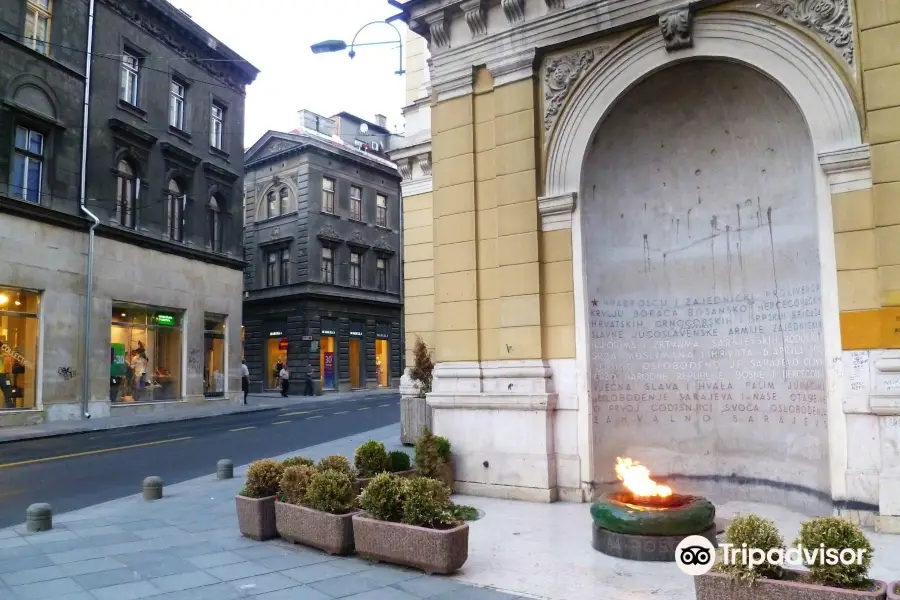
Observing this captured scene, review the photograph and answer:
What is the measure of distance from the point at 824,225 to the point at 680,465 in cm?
404

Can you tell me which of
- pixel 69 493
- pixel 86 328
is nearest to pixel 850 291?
pixel 69 493

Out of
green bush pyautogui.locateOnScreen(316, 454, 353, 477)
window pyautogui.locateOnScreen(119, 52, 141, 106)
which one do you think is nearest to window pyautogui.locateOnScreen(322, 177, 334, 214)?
window pyautogui.locateOnScreen(119, 52, 141, 106)

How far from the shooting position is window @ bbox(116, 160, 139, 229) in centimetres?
2734

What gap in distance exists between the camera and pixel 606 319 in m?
10.6

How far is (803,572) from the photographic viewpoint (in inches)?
191

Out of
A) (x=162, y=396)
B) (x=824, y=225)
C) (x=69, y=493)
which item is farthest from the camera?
(x=162, y=396)

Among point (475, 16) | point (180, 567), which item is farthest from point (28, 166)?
point (180, 567)

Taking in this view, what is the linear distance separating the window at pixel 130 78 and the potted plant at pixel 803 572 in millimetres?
28915

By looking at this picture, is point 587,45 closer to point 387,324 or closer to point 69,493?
point 69,493

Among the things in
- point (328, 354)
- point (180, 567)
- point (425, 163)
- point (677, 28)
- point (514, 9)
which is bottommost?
point (180, 567)

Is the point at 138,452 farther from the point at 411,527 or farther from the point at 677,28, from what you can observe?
the point at 677,28

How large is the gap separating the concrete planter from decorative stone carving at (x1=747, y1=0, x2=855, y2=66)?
8.68 metres

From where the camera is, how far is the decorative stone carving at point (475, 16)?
36.0ft

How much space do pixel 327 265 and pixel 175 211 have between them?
44.2 feet
